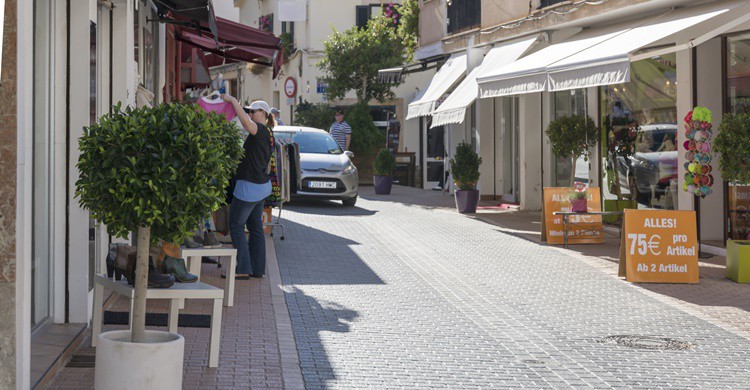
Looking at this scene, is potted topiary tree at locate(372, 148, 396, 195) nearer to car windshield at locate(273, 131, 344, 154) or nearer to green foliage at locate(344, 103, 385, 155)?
car windshield at locate(273, 131, 344, 154)

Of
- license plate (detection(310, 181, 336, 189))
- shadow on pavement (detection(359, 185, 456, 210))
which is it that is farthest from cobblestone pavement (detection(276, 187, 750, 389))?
shadow on pavement (detection(359, 185, 456, 210))

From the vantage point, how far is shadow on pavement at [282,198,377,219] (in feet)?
75.3

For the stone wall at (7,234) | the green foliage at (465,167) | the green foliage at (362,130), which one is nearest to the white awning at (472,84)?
the green foliage at (465,167)

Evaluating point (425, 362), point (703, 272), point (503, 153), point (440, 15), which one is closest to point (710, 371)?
point (425, 362)

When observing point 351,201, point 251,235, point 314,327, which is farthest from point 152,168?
point 351,201

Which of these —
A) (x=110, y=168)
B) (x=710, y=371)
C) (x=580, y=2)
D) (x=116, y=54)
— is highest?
(x=580, y=2)

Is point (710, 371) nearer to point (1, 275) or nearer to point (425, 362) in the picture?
point (425, 362)

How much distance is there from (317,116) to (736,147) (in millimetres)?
24491

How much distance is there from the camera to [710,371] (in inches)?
308

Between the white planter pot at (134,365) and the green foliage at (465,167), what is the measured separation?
16.5m

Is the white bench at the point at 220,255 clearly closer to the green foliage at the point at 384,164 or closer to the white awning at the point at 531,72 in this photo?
the white awning at the point at 531,72

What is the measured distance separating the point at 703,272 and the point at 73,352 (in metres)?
8.11

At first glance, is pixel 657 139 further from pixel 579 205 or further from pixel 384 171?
pixel 384 171

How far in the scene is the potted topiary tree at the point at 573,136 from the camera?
1984 centimetres
